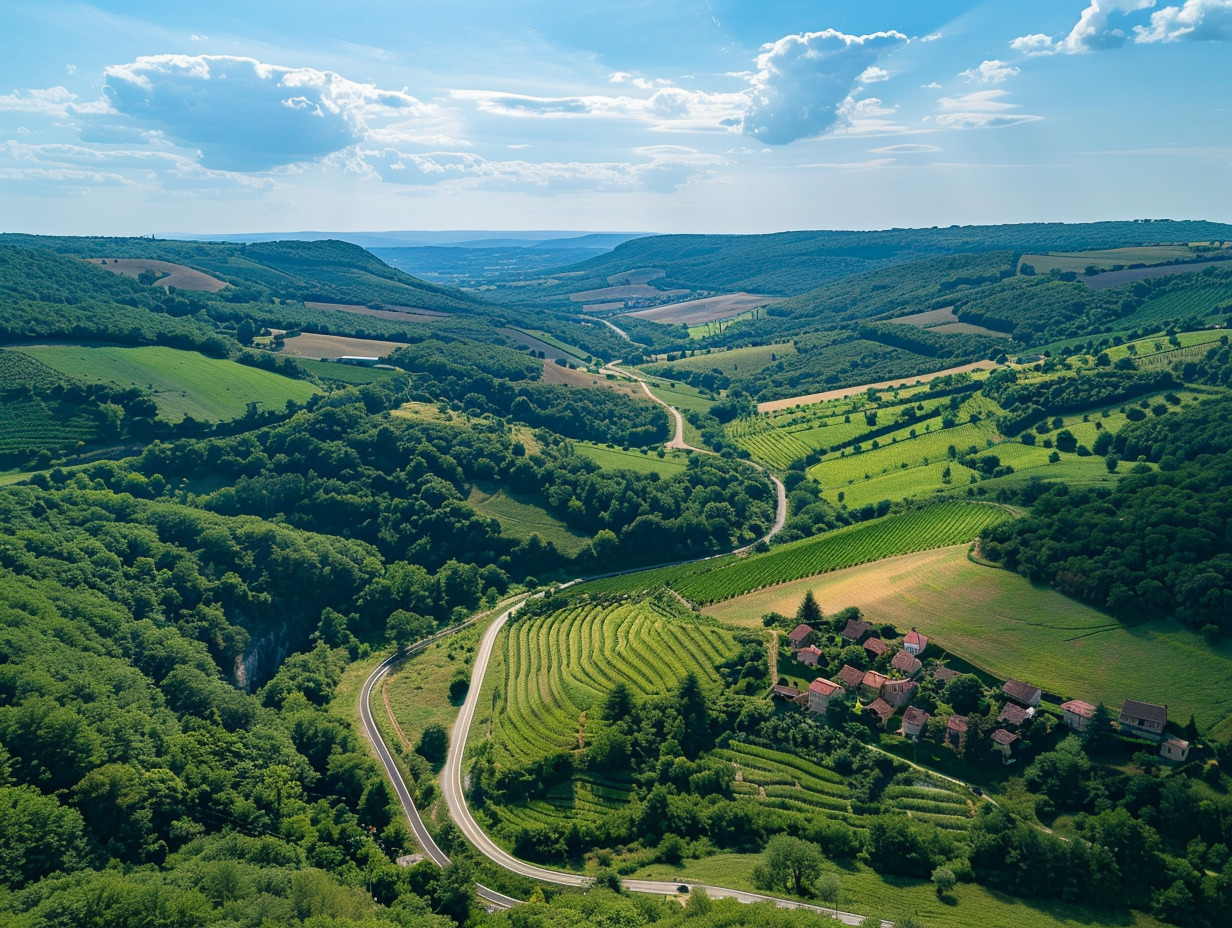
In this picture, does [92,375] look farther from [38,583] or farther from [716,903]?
[716,903]

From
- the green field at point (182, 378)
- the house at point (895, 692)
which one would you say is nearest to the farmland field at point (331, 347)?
the green field at point (182, 378)

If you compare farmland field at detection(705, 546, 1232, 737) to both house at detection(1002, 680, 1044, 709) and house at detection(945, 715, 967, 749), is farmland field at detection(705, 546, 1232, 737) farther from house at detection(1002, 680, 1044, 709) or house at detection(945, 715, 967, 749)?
house at detection(945, 715, 967, 749)

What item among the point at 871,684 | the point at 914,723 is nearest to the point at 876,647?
the point at 871,684

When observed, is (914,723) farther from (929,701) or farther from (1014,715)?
(1014,715)

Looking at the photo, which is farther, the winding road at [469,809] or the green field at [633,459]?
the green field at [633,459]

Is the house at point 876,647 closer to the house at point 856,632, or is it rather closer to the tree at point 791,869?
the house at point 856,632

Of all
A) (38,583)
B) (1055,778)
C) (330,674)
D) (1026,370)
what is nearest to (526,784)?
(330,674)

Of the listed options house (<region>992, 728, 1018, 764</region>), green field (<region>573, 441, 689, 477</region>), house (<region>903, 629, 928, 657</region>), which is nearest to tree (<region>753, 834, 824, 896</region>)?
house (<region>992, 728, 1018, 764</region>)

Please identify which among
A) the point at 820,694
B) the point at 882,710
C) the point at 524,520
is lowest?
the point at 882,710
